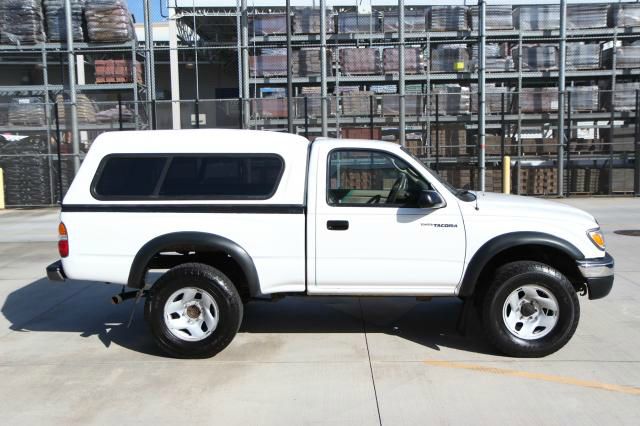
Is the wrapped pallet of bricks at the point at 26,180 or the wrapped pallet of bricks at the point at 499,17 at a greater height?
the wrapped pallet of bricks at the point at 499,17

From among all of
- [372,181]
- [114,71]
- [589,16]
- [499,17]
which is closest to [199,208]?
[372,181]

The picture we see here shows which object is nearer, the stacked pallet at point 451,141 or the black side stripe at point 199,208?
the black side stripe at point 199,208

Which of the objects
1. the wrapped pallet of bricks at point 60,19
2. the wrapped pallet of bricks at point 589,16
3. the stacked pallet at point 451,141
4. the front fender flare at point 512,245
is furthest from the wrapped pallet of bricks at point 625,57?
the front fender flare at point 512,245

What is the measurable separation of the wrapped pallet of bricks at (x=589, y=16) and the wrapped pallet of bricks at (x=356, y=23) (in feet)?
24.6

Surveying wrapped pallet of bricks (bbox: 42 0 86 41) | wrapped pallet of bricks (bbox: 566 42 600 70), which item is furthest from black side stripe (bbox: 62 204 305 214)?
wrapped pallet of bricks (bbox: 566 42 600 70)

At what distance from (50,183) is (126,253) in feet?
→ 50.0

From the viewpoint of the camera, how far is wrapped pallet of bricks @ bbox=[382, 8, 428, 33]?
77.1ft

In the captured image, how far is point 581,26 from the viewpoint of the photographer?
2336 cm

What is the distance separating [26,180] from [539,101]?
1740 cm

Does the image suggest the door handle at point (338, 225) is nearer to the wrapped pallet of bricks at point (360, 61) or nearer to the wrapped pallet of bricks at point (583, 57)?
the wrapped pallet of bricks at point (360, 61)

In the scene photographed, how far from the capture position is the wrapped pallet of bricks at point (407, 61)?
2328cm

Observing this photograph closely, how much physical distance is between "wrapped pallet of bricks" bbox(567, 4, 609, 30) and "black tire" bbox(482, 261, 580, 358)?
69.7 ft

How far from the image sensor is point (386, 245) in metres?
5.12

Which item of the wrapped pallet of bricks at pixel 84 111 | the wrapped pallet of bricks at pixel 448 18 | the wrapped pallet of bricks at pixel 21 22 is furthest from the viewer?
the wrapped pallet of bricks at pixel 448 18
